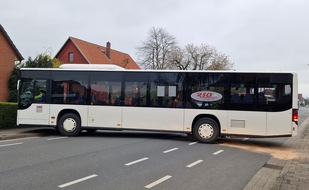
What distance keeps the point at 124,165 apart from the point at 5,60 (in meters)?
25.6

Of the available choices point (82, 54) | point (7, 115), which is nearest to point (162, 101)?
point (7, 115)

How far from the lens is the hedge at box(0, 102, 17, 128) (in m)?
14.6

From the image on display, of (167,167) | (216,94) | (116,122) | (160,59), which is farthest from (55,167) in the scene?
(160,59)

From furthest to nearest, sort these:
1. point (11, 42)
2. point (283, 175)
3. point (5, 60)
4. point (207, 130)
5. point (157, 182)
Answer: point (11, 42)
point (5, 60)
point (207, 130)
point (283, 175)
point (157, 182)

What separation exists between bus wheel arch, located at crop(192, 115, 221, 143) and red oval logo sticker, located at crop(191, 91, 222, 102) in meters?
0.68

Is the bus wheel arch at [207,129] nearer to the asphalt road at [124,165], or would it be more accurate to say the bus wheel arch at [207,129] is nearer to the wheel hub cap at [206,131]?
the wheel hub cap at [206,131]

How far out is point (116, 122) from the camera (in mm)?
13062

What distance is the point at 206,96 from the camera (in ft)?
40.0

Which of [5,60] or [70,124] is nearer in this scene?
[70,124]

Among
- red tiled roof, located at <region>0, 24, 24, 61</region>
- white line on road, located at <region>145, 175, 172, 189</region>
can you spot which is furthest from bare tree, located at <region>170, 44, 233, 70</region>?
white line on road, located at <region>145, 175, 172, 189</region>

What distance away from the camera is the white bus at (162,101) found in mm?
11555

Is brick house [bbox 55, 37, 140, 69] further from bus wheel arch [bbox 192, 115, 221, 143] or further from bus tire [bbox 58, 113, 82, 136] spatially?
bus wheel arch [bbox 192, 115, 221, 143]

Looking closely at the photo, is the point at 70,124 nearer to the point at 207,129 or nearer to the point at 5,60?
the point at 207,129

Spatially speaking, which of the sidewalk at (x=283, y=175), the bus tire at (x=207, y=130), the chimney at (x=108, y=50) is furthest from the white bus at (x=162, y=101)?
the chimney at (x=108, y=50)
